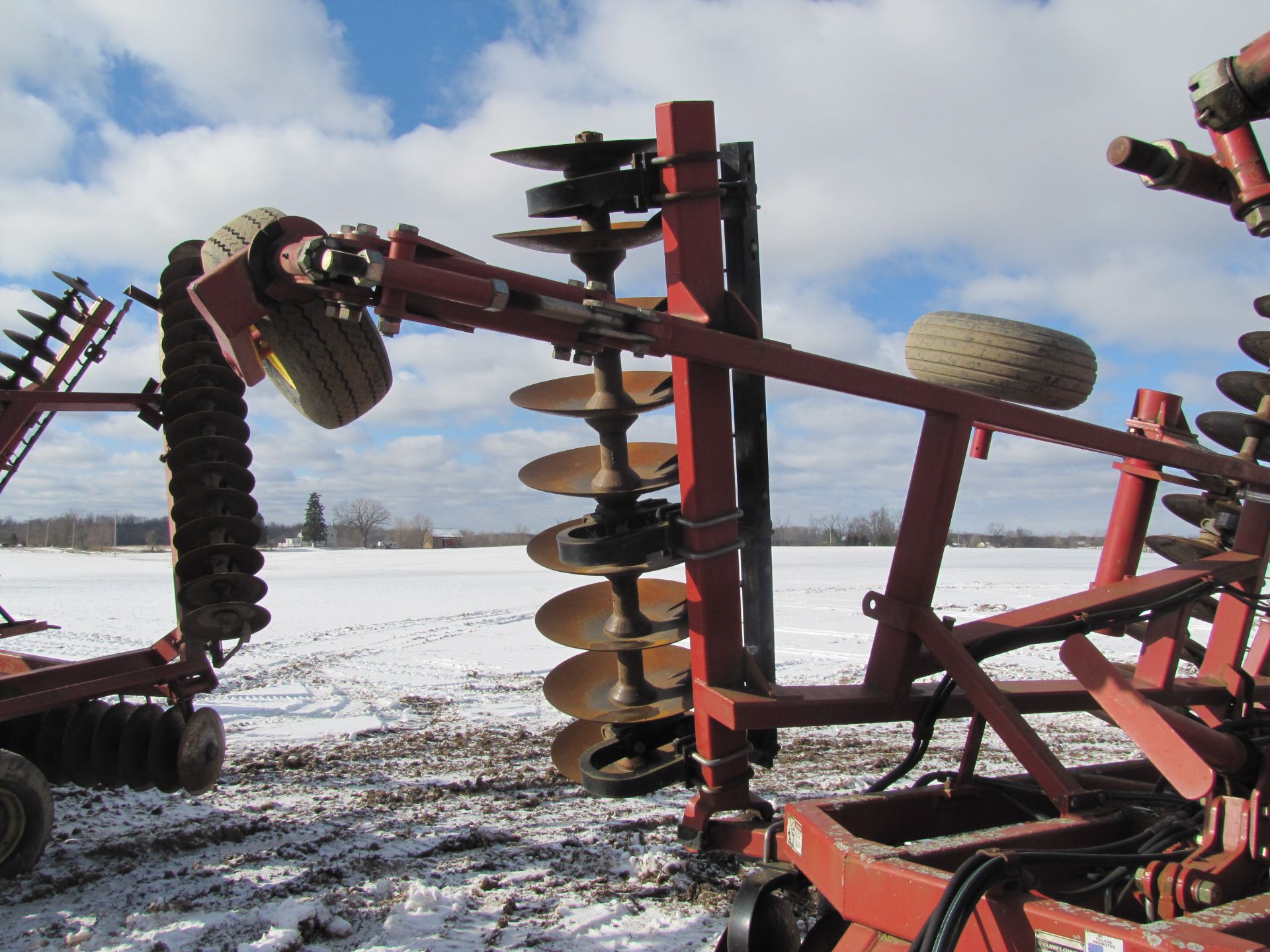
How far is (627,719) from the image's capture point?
11.7 feet

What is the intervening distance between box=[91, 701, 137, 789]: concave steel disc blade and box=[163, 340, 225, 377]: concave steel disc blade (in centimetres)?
166

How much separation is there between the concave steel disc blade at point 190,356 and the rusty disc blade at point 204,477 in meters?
0.53

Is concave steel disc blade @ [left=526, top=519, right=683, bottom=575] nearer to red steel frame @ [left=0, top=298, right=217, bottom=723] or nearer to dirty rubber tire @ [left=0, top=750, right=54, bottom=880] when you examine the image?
red steel frame @ [left=0, top=298, right=217, bottom=723]

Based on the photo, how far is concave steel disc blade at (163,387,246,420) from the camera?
4453mm

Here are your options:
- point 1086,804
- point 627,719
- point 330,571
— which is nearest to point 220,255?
point 627,719

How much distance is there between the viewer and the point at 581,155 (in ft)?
11.2

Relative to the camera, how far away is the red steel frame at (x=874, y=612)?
247 cm

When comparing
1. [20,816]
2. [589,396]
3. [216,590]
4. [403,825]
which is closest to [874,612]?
[589,396]

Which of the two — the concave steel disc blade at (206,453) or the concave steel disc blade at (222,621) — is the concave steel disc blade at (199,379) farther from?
the concave steel disc blade at (222,621)

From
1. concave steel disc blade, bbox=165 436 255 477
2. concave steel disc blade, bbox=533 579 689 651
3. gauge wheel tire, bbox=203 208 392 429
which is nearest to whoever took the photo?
gauge wheel tire, bbox=203 208 392 429

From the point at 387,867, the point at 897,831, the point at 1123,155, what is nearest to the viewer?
the point at 1123,155

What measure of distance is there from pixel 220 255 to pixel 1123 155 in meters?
2.48

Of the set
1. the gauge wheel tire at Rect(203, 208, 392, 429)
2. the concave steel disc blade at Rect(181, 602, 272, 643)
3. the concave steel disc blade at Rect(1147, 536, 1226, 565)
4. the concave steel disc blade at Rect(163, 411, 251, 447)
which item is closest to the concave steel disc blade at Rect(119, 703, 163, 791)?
the concave steel disc blade at Rect(181, 602, 272, 643)

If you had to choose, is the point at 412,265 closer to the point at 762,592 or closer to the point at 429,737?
the point at 762,592
